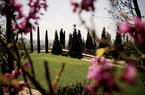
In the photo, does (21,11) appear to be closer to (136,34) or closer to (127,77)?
(136,34)

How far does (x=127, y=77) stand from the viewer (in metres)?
0.44

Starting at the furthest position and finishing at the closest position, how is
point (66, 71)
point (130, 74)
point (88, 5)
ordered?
point (66, 71) → point (88, 5) → point (130, 74)

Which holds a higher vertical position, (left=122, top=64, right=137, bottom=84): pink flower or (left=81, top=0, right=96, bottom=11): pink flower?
(left=81, top=0, right=96, bottom=11): pink flower

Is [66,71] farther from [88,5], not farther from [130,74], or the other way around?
[130,74]

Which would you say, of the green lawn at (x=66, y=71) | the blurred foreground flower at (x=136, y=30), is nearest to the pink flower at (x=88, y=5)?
the blurred foreground flower at (x=136, y=30)

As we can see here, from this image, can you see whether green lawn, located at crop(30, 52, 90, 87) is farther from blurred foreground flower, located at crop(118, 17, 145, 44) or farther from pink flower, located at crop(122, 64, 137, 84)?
pink flower, located at crop(122, 64, 137, 84)

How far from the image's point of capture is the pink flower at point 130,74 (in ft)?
1.39

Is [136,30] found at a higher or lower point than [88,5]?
lower

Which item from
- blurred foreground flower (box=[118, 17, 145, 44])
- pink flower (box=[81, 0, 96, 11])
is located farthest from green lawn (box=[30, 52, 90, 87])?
blurred foreground flower (box=[118, 17, 145, 44])

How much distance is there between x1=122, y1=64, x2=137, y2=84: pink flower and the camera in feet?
1.39

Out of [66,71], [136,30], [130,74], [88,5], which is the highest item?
[88,5]

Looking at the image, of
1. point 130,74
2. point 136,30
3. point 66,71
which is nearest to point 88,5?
point 136,30

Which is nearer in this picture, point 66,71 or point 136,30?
point 136,30

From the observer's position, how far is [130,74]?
16.7 inches
